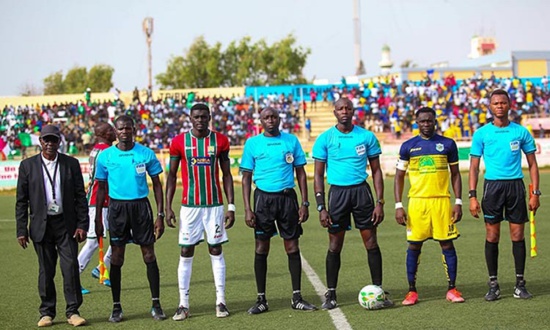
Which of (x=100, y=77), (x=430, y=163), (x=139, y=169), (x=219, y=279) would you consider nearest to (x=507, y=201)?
(x=430, y=163)

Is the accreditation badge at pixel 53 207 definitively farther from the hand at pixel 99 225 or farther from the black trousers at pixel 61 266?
the hand at pixel 99 225

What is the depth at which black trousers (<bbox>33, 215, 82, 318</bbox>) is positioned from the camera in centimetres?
786

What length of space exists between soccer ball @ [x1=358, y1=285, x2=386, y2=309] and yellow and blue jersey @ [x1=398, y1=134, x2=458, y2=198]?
112 centimetres

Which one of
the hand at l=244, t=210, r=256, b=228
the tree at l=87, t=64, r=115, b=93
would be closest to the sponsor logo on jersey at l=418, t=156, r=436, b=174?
the hand at l=244, t=210, r=256, b=228

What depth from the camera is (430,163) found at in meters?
8.28

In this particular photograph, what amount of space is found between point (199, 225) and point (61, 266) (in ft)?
4.73

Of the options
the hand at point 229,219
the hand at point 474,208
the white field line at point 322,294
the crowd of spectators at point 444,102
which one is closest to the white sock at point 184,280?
the hand at point 229,219

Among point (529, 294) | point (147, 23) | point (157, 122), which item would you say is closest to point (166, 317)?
point (529, 294)

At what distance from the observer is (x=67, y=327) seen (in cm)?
770

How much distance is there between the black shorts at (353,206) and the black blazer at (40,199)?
102 inches

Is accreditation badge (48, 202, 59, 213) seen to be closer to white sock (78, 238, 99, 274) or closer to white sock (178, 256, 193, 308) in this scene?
white sock (178, 256, 193, 308)

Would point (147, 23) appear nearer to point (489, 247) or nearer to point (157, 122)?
point (157, 122)

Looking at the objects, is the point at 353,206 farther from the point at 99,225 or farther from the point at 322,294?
the point at 99,225

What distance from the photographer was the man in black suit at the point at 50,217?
784 centimetres
